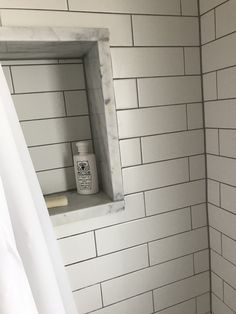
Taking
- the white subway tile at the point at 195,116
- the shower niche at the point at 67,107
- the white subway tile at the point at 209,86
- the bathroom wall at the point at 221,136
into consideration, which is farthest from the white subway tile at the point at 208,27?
the shower niche at the point at 67,107

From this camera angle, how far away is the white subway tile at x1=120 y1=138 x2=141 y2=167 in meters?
0.92

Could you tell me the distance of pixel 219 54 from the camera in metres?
0.90

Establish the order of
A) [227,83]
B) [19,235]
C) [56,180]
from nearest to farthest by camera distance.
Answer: [19,235], [227,83], [56,180]

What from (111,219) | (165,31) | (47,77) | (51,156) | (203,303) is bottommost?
(203,303)

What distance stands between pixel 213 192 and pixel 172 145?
0.78 feet

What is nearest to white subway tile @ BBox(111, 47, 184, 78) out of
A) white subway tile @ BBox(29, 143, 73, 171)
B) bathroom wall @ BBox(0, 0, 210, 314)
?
bathroom wall @ BBox(0, 0, 210, 314)

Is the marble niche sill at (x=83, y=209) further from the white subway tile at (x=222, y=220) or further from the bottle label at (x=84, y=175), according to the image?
the white subway tile at (x=222, y=220)

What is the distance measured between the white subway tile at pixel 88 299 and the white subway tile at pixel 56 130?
52 centimetres

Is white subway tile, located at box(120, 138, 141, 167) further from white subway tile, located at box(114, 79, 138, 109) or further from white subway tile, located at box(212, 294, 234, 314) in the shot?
white subway tile, located at box(212, 294, 234, 314)

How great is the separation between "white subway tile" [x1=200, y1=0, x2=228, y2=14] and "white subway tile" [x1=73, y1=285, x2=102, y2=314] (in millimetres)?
994

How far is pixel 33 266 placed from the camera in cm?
55

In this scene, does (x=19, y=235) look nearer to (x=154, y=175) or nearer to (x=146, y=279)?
(x=154, y=175)

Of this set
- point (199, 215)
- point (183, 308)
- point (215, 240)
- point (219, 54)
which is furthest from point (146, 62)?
point (183, 308)

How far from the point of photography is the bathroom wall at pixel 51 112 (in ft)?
2.98
